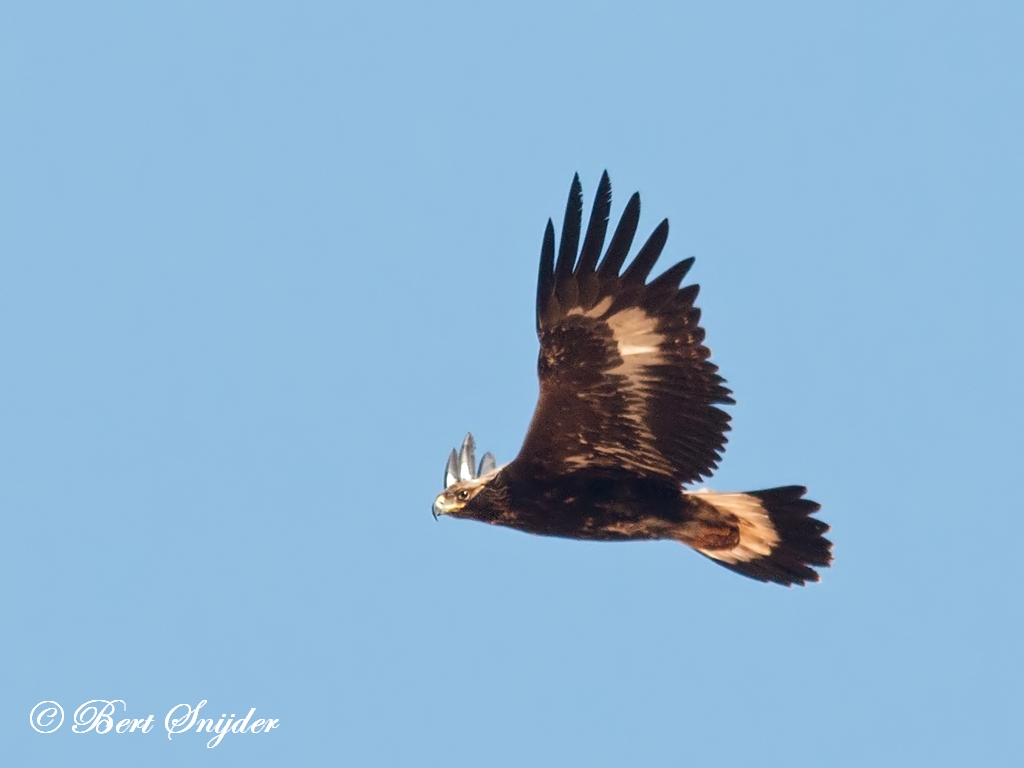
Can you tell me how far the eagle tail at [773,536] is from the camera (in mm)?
11570

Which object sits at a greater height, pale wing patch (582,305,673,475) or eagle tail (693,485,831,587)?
pale wing patch (582,305,673,475)

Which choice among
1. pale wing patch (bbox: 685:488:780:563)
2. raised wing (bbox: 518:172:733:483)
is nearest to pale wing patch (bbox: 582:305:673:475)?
raised wing (bbox: 518:172:733:483)

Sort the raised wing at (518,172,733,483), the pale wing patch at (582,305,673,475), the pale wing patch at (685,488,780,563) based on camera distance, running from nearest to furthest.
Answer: the raised wing at (518,172,733,483), the pale wing patch at (582,305,673,475), the pale wing patch at (685,488,780,563)

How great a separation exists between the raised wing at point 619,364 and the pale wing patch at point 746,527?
1.65 feet

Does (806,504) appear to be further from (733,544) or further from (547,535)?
(547,535)

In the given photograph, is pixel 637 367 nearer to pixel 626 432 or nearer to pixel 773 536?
pixel 626 432

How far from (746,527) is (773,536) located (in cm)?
21

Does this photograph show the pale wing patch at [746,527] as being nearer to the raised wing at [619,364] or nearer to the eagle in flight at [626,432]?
the eagle in flight at [626,432]

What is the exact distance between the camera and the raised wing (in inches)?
409

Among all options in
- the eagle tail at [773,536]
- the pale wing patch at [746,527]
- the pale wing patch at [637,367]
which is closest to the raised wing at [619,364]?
the pale wing patch at [637,367]

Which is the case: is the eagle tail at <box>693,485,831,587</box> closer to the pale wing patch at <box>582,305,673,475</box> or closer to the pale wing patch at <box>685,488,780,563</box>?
the pale wing patch at <box>685,488,780,563</box>

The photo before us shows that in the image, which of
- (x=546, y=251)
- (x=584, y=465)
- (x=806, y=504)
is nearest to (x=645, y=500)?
(x=584, y=465)

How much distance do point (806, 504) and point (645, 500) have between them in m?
1.19

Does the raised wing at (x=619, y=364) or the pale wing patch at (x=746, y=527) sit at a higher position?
the raised wing at (x=619, y=364)
